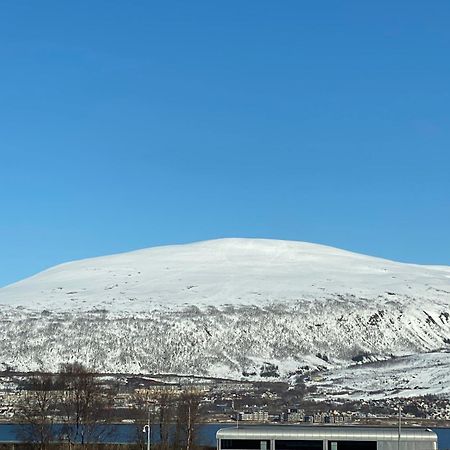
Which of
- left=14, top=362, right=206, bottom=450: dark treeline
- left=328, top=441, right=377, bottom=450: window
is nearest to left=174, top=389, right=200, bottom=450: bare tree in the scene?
left=14, top=362, right=206, bottom=450: dark treeline

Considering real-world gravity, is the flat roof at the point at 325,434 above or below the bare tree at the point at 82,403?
below

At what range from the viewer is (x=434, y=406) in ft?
502

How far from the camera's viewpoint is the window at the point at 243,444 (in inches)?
2874

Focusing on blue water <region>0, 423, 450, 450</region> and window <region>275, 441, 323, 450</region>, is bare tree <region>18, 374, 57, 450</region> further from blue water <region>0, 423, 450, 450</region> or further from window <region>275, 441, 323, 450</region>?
window <region>275, 441, 323, 450</region>

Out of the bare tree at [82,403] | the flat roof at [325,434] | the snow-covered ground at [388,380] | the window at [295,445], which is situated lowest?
the window at [295,445]

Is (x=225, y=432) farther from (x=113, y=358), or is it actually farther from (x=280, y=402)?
(x=113, y=358)

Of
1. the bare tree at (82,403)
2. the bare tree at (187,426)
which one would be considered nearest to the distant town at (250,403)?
the bare tree at (187,426)

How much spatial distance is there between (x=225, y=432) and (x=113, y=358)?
127 meters

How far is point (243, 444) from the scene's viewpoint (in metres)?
73.2

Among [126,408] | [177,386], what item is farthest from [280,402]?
[126,408]

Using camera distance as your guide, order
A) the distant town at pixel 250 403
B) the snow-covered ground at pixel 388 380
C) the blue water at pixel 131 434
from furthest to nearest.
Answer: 1. the snow-covered ground at pixel 388 380
2. the distant town at pixel 250 403
3. the blue water at pixel 131 434

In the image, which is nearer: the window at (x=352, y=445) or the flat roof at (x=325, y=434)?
the window at (x=352, y=445)

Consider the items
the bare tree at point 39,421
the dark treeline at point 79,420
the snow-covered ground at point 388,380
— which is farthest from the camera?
the snow-covered ground at point 388,380

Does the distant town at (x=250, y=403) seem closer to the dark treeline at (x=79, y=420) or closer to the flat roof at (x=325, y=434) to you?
the dark treeline at (x=79, y=420)
